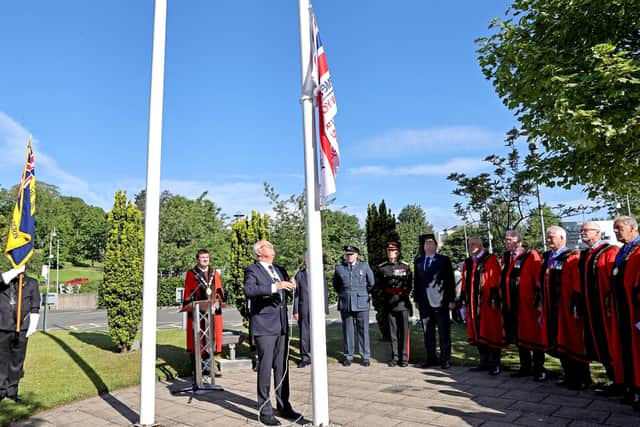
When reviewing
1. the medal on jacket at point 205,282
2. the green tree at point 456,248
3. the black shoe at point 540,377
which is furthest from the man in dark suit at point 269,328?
the green tree at point 456,248

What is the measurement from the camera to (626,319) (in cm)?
471

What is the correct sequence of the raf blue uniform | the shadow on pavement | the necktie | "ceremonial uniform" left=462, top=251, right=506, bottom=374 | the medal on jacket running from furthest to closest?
the raf blue uniform → the medal on jacket → "ceremonial uniform" left=462, top=251, right=506, bottom=374 → the shadow on pavement → the necktie

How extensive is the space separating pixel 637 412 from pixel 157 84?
20.2ft

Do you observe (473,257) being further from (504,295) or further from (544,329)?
(544,329)

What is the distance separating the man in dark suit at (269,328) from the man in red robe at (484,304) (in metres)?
3.42

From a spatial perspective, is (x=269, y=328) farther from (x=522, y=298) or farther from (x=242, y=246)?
(x=242, y=246)

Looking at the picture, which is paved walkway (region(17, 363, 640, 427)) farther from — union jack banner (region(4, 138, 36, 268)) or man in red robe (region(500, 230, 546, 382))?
union jack banner (region(4, 138, 36, 268))

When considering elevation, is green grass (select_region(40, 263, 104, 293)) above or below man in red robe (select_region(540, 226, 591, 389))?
above

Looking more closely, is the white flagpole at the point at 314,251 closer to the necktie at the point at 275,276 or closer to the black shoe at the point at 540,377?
the necktie at the point at 275,276

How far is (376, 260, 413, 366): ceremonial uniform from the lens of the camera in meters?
7.74

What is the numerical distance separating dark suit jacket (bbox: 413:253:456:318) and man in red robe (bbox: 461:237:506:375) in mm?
276

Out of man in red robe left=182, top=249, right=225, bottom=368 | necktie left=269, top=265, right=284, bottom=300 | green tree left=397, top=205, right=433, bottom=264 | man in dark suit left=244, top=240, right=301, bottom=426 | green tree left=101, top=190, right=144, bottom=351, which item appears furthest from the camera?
green tree left=397, top=205, right=433, bottom=264

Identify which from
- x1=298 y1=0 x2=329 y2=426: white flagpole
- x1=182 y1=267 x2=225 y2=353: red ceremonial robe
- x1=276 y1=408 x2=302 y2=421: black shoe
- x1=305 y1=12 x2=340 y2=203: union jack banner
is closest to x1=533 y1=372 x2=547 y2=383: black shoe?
x1=276 y1=408 x2=302 y2=421: black shoe

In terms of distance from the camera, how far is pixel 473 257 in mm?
7273
